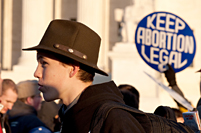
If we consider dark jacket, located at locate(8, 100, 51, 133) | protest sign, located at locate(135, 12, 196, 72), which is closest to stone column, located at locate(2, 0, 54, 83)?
protest sign, located at locate(135, 12, 196, 72)

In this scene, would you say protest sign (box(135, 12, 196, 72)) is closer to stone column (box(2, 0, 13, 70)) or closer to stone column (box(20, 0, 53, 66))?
stone column (box(20, 0, 53, 66))

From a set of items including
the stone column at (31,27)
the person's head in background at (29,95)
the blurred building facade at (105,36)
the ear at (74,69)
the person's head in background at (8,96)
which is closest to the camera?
the ear at (74,69)

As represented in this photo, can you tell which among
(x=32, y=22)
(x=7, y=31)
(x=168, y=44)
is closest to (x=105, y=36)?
(x=7, y=31)

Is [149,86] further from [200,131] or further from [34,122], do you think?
[200,131]

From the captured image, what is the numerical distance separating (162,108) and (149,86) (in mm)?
14506

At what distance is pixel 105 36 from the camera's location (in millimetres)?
30391

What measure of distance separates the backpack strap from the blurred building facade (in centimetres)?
1512

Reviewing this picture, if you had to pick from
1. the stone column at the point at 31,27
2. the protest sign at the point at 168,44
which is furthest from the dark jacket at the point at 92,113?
the stone column at the point at 31,27

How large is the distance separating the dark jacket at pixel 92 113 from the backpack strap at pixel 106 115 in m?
0.02

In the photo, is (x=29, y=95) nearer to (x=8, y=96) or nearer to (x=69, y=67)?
(x=8, y=96)

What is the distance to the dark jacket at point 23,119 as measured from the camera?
571 centimetres

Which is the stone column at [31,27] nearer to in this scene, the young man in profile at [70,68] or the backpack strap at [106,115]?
the young man in profile at [70,68]

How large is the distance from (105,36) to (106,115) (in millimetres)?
27977

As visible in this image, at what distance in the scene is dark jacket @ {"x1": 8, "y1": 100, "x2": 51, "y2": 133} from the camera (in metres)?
5.71
